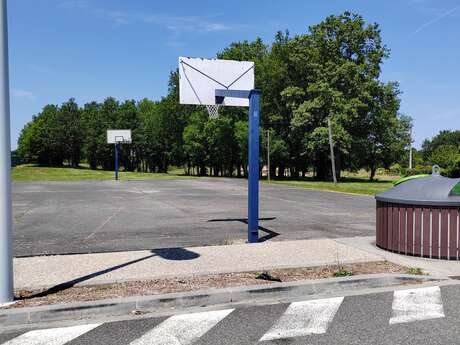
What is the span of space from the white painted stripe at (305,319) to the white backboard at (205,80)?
17.8ft

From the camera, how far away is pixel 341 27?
49062mm

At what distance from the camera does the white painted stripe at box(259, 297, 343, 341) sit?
14.3ft

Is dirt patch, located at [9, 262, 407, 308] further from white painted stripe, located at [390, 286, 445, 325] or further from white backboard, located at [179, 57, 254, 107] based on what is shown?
white backboard, located at [179, 57, 254, 107]

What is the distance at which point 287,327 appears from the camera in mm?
4523

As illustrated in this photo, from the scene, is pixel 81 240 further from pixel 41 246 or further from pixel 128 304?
pixel 128 304

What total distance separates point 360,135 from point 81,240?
44916 mm

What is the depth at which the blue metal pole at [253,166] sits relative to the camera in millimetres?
8945

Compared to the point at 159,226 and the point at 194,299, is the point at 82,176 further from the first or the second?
the point at 194,299

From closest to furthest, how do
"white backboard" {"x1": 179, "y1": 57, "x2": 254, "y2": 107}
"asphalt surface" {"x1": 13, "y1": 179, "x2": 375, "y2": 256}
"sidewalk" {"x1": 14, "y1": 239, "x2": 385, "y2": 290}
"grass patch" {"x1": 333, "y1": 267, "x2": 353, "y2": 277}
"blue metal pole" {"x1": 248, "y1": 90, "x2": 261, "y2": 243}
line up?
"sidewalk" {"x1": 14, "y1": 239, "x2": 385, "y2": 290} → "grass patch" {"x1": 333, "y1": 267, "x2": 353, "y2": 277} → "blue metal pole" {"x1": 248, "y1": 90, "x2": 261, "y2": 243} → "asphalt surface" {"x1": 13, "y1": 179, "x2": 375, "y2": 256} → "white backboard" {"x1": 179, "y1": 57, "x2": 254, "y2": 107}

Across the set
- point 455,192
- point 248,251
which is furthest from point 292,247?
point 455,192

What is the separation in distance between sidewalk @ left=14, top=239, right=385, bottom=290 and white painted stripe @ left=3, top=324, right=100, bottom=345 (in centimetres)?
135

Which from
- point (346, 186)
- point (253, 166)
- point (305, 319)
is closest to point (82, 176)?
point (346, 186)

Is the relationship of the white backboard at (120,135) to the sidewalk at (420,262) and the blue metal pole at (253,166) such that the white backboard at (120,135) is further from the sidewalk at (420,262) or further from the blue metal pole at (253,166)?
the sidewalk at (420,262)

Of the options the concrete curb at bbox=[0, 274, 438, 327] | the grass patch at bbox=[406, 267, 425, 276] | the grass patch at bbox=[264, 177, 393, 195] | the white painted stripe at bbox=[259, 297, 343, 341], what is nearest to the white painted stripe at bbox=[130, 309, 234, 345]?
the concrete curb at bbox=[0, 274, 438, 327]
